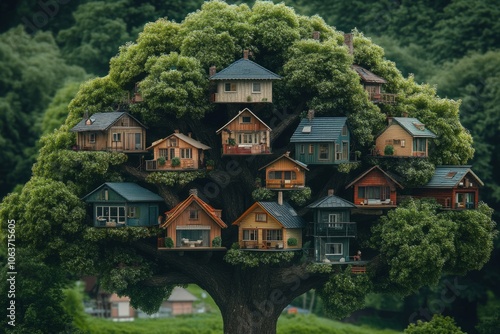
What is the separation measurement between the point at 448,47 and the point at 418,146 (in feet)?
95.3

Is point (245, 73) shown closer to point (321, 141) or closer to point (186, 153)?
point (186, 153)

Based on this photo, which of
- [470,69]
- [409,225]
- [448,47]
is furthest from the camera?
[448,47]

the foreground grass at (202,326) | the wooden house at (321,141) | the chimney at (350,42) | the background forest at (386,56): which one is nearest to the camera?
the wooden house at (321,141)

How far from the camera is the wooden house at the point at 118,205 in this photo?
3474 inches

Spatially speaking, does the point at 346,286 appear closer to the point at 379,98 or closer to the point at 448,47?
the point at 379,98

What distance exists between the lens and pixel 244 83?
88812 millimetres

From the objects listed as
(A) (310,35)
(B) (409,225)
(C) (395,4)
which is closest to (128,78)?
(A) (310,35)

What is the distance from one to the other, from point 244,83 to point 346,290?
10712 mm

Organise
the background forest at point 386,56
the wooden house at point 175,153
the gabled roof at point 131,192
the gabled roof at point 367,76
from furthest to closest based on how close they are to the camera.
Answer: the background forest at point 386,56, the gabled roof at point 367,76, the wooden house at point 175,153, the gabled roof at point 131,192

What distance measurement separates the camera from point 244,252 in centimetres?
8888

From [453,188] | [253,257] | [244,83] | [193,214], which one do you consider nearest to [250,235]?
[253,257]

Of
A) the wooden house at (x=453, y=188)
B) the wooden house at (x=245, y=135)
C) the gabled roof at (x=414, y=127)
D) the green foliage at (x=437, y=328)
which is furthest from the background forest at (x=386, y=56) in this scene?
the wooden house at (x=245, y=135)

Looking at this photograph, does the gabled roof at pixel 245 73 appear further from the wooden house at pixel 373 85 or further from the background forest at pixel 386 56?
the background forest at pixel 386 56

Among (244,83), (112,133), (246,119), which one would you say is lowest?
(112,133)
